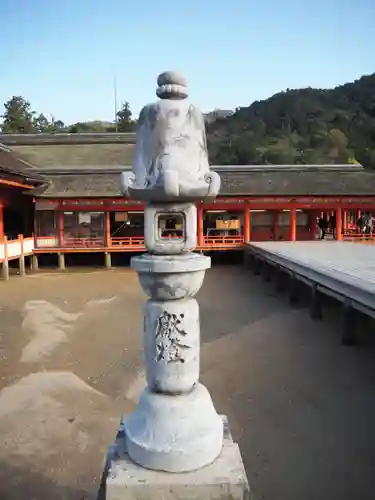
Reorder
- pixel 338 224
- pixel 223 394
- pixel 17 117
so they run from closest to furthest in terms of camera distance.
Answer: pixel 223 394 < pixel 338 224 < pixel 17 117

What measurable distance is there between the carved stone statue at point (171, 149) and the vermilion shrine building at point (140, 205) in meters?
15.5

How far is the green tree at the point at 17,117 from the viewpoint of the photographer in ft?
199

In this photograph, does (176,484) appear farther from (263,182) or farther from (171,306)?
(263,182)

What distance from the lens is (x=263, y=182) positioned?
861 inches

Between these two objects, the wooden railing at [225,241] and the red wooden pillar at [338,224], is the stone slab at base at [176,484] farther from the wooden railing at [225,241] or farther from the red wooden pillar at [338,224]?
the red wooden pillar at [338,224]

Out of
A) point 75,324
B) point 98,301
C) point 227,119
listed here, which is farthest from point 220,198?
point 227,119

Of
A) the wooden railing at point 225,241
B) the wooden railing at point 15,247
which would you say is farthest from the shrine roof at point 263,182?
the wooden railing at point 15,247

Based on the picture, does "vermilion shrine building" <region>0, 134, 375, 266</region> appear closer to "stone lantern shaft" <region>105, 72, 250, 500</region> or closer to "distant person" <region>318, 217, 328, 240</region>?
"distant person" <region>318, 217, 328, 240</region>

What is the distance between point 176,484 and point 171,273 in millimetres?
1258

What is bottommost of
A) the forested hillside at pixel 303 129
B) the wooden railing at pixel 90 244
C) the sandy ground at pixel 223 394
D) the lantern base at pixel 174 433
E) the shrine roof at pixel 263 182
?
the sandy ground at pixel 223 394

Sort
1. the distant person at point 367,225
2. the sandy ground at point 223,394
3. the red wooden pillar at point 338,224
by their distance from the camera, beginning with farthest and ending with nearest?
the distant person at point 367,225, the red wooden pillar at point 338,224, the sandy ground at point 223,394

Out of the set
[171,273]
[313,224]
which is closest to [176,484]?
[171,273]

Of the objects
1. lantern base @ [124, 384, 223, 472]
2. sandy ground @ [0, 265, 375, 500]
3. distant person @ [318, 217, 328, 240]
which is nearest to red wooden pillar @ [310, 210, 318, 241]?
distant person @ [318, 217, 328, 240]

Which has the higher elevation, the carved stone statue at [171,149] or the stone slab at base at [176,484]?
the carved stone statue at [171,149]
